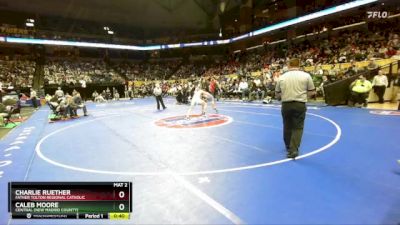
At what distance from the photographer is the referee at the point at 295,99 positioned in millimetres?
5176

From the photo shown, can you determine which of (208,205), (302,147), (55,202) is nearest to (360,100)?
(302,147)

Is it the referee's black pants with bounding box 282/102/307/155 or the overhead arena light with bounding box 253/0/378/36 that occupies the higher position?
the overhead arena light with bounding box 253/0/378/36

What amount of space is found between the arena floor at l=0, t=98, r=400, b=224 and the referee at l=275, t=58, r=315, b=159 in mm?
389

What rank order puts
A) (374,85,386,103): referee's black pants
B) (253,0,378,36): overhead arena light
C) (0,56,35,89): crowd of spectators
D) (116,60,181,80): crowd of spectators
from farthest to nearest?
(116,60,181,80): crowd of spectators < (0,56,35,89): crowd of spectators < (253,0,378,36): overhead arena light < (374,85,386,103): referee's black pants

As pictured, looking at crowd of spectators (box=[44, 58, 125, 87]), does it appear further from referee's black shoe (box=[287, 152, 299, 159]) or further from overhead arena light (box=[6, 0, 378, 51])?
referee's black shoe (box=[287, 152, 299, 159])

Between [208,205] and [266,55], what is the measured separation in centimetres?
Result: 3127

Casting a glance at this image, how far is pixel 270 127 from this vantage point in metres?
8.72

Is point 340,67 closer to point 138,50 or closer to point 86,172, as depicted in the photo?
point 86,172

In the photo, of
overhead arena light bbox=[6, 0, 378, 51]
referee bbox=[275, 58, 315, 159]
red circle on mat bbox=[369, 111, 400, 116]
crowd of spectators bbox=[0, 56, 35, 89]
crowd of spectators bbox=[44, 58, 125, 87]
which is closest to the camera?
referee bbox=[275, 58, 315, 159]

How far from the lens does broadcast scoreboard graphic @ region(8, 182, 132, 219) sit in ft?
8.67

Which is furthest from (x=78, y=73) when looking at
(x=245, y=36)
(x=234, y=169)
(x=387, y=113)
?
(x=234, y=169)

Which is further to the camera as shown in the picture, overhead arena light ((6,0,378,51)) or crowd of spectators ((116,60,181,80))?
crowd of spectators ((116,60,181,80))

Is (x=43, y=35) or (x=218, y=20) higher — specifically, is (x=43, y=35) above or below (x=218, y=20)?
below

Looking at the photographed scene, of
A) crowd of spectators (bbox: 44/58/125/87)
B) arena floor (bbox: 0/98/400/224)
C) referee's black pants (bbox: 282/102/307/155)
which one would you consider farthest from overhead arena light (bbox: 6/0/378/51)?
referee's black pants (bbox: 282/102/307/155)
